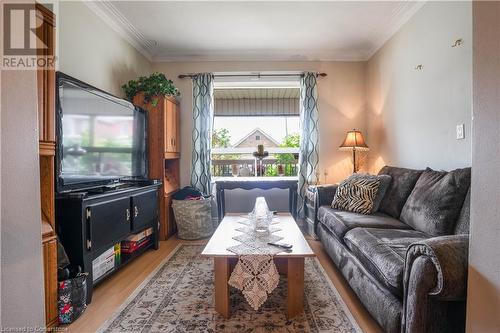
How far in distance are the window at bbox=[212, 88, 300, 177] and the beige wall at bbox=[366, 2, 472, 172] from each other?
4.39ft

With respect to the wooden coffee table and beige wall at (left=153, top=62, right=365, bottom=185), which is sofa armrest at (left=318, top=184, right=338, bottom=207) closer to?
beige wall at (left=153, top=62, right=365, bottom=185)

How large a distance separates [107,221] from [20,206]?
1452mm

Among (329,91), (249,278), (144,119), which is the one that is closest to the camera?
(249,278)

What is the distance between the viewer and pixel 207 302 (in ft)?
6.33

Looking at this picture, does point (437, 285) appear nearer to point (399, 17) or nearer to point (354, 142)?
point (354, 142)

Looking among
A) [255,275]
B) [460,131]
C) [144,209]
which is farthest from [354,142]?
[144,209]

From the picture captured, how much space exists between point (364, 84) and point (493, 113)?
3303 millimetres

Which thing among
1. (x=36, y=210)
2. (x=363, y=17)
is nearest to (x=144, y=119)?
(x=36, y=210)

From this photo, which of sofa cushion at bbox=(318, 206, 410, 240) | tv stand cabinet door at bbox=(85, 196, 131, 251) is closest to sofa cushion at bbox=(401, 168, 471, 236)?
sofa cushion at bbox=(318, 206, 410, 240)

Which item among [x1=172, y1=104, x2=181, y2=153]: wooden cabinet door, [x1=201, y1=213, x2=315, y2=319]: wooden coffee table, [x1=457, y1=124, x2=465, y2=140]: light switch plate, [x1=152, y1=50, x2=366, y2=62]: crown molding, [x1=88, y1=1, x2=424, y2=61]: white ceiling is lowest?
[x1=201, y1=213, x2=315, y2=319]: wooden coffee table

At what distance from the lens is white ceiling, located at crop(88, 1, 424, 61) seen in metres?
2.79

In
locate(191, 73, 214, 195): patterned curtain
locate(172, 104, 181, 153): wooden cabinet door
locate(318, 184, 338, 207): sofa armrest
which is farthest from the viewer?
locate(191, 73, 214, 195): patterned curtain

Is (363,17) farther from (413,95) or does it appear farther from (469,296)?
(469,296)

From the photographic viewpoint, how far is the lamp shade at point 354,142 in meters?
3.64
